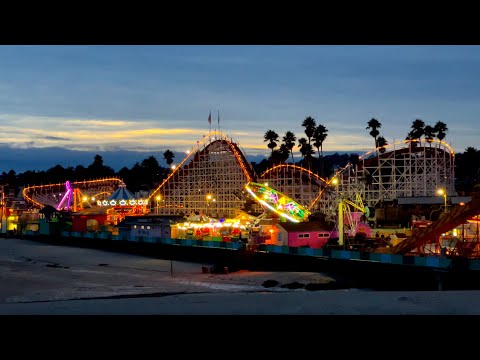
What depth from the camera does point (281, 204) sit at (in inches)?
1185

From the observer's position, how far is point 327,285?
18.0m

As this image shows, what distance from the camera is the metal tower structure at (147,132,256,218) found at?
43.0 m

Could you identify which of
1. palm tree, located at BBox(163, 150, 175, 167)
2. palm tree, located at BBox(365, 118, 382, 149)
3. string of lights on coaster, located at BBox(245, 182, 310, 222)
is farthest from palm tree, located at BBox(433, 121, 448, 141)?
palm tree, located at BBox(163, 150, 175, 167)

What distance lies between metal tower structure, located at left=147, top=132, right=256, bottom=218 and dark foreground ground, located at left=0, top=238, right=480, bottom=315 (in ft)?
38.9

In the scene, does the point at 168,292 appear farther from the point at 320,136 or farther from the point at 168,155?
the point at 168,155

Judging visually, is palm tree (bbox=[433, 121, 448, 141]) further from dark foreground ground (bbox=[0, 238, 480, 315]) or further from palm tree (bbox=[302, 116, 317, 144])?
dark foreground ground (bbox=[0, 238, 480, 315])

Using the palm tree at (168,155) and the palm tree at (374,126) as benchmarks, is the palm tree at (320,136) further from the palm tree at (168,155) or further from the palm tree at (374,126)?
the palm tree at (168,155)

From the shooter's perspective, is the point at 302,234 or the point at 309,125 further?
the point at 309,125

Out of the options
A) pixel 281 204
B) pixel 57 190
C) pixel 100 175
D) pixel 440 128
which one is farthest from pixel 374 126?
pixel 100 175

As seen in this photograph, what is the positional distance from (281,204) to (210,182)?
14650 millimetres

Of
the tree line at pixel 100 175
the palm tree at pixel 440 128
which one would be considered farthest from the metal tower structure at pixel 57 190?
the palm tree at pixel 440 128

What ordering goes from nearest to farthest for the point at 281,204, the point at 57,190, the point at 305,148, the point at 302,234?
the point at 302,234
the point at 281,204
the point at 305,148
the point at 57,190
